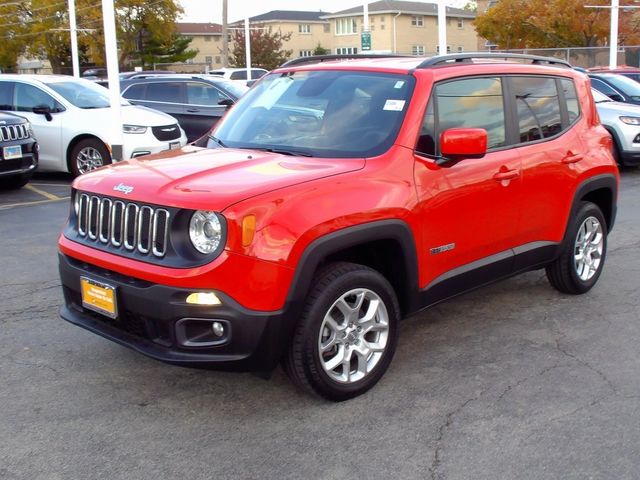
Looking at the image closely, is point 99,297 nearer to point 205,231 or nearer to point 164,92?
point 205,231

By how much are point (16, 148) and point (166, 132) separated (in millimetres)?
2605

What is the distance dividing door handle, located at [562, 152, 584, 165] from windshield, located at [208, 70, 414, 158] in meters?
1.54

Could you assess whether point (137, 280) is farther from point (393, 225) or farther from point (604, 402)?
point (604, 402)

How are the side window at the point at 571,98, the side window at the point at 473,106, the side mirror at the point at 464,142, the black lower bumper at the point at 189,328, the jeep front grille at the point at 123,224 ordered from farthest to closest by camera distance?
the side window at the point at 571,98 < the side window at the point at 473,106 < the side mirror at the point at 464,142 < the jeep front grille at the point at 123,224 < the black lower bumper at the point at 189,328

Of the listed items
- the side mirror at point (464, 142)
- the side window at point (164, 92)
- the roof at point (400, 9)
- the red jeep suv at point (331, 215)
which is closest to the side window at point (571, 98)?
the red jeep suv at point (331, 215)

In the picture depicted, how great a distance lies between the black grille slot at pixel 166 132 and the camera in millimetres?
12094

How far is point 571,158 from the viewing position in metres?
5.56

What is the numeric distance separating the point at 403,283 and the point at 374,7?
2899 inches

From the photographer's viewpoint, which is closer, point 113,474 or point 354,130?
point 113,474

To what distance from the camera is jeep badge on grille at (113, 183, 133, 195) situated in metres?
3.98

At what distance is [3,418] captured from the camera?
394 cm

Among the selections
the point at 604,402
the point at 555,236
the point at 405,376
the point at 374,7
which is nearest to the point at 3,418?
the point at 405,376

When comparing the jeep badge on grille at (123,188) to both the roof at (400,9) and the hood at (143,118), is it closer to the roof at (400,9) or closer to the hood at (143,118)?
the hood at (143,118)

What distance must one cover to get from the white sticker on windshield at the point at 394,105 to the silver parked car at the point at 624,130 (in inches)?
370
